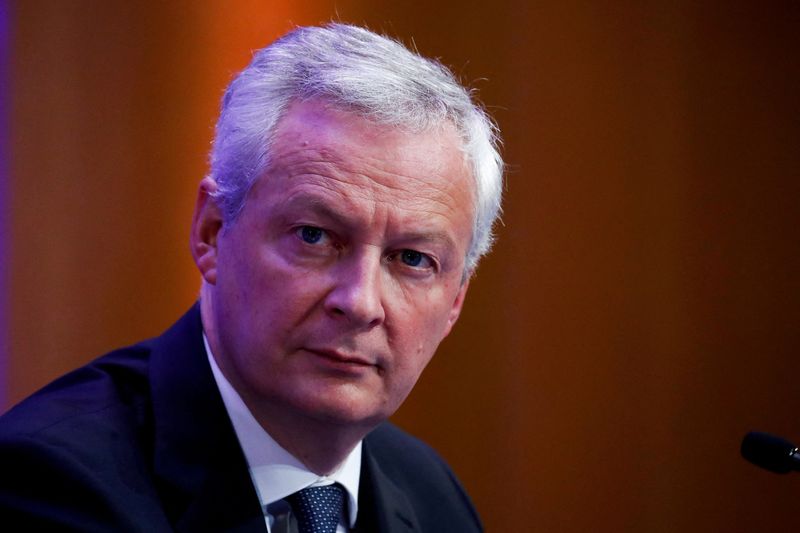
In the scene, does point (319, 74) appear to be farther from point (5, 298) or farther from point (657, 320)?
point (657, 320)

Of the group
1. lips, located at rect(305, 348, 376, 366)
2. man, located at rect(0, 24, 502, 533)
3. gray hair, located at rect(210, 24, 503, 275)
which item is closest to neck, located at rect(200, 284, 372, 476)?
man, located at rect(0, 24, 502, 533)

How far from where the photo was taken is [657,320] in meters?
2.96

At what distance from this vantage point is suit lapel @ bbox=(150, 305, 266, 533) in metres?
1.45

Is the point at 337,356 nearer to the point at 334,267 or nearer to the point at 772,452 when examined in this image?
the point at 334,267

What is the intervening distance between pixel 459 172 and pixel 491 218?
197 mm

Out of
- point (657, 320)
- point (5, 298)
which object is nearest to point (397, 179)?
point (5, 298)

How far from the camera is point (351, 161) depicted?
149cm

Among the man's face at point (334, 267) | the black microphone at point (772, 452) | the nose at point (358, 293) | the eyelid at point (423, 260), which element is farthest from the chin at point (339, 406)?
the black microphone at point (772, 452)

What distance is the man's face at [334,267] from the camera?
1455mm

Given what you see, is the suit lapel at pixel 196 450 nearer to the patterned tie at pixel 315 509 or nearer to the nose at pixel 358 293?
the patterned tie at pixel 315 509

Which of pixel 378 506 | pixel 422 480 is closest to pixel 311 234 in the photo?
pixel 378 506

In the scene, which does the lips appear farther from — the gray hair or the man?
the gray hair

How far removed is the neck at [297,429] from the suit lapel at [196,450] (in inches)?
1.3

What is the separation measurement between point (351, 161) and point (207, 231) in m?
0.31
